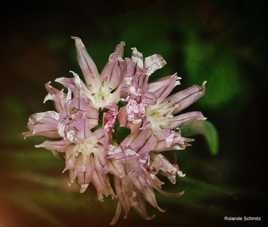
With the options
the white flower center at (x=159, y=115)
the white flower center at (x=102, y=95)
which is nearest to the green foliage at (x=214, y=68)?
the white flower center at (x=159, y=115)

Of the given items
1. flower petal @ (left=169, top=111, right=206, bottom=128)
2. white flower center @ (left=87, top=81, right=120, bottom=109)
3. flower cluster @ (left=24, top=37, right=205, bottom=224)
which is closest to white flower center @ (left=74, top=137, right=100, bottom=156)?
flower cluster @ (left=24, top=37, right=205, bottom=224)

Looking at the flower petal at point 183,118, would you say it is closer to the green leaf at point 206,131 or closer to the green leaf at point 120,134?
the green leaf at point 206,131

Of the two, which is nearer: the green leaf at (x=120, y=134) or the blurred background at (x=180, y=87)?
the green leaf at (x=120, y=134)

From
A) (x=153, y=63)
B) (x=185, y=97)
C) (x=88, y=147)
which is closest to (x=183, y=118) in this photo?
(x=185, y=97)

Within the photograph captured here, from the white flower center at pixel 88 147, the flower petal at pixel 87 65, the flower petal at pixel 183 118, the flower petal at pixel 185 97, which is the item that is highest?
the flower petal at pixel 87 65

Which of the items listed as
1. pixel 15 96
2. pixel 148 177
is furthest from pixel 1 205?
pixel 148 177

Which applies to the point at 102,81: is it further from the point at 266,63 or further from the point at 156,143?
the point at 266,63

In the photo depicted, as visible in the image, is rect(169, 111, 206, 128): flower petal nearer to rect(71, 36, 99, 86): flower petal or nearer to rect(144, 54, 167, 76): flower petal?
rect(144, 54, 167, 76): flower petal
